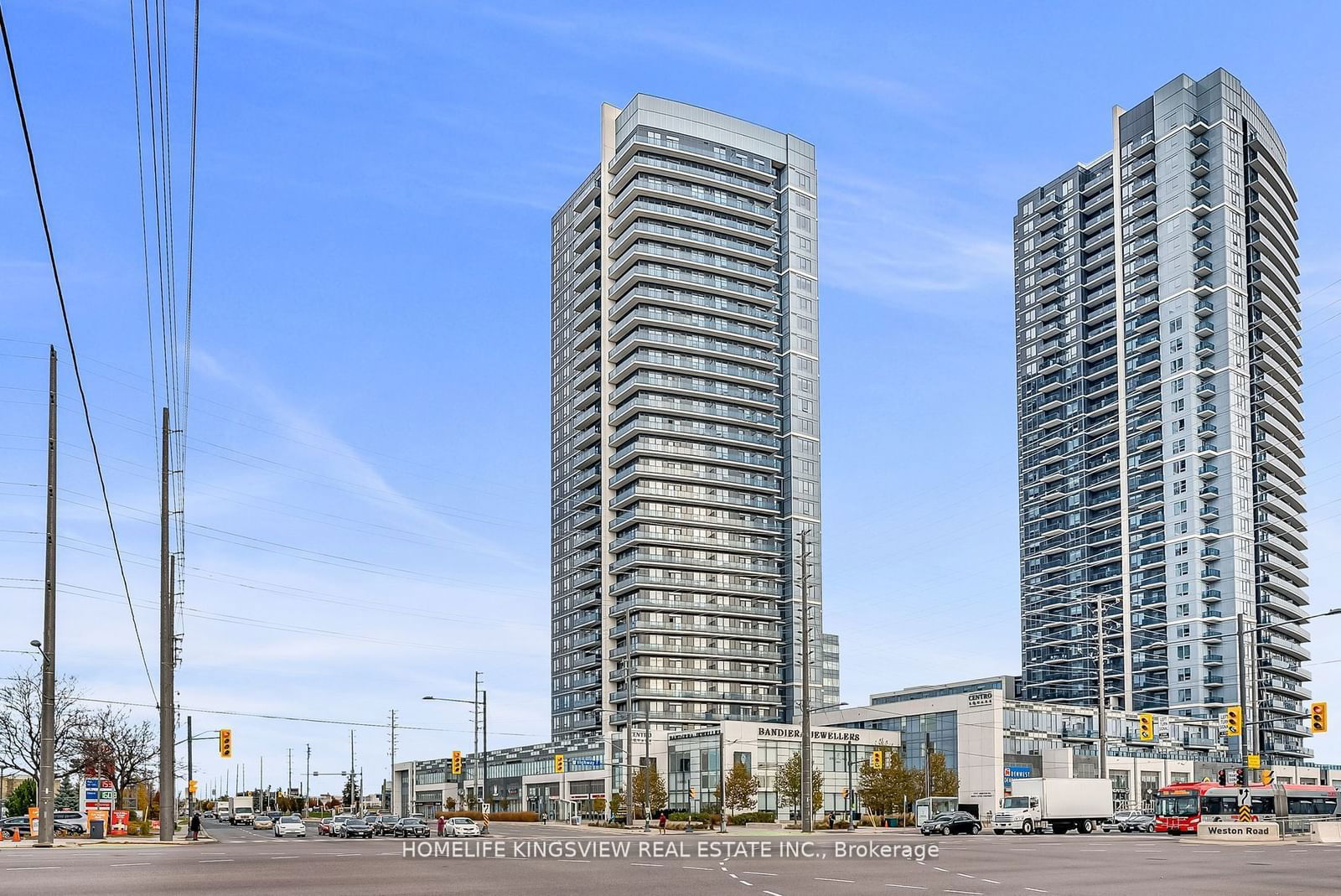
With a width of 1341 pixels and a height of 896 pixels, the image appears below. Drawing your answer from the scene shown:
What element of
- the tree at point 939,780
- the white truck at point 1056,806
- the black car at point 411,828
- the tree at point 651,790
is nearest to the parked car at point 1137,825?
the white truck at point 1056,806

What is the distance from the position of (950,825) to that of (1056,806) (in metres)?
8.56

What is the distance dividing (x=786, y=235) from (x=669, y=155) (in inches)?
758

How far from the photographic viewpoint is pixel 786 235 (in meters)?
180

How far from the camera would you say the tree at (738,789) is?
119 meters

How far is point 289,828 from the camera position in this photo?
8244 cm

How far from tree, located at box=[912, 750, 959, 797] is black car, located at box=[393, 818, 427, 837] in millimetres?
50564

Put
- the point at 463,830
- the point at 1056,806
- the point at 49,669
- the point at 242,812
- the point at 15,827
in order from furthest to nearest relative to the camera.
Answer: the point at 242,812 < the point at 1056,806 < the point at 463,830 < the point at 15,827 < the point at 49,669

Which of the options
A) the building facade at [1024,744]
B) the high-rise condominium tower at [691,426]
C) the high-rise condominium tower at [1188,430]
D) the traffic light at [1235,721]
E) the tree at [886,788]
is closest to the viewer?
the traffic light at [1235,721]

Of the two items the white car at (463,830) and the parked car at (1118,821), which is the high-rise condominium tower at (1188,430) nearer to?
the parked car at (1118,821)

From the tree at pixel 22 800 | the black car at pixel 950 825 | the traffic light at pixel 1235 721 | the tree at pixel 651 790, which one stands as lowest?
the tree at pixel 22 800

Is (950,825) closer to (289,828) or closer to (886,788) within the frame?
(886,788)

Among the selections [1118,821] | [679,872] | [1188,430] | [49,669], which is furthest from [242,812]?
[1188,430]

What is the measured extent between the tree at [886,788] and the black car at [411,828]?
1671 inches

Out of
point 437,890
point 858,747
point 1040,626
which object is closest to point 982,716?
point 858,747
